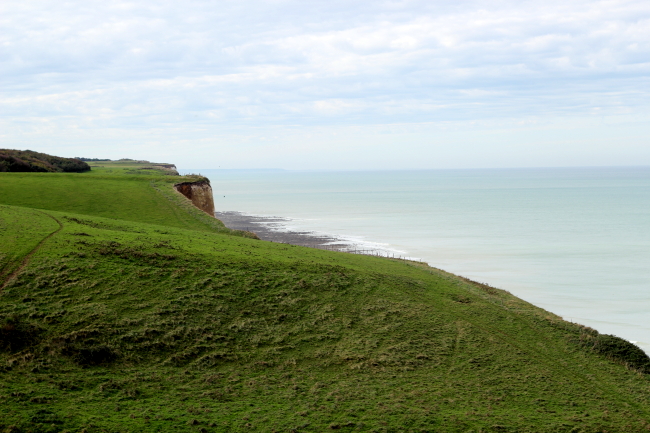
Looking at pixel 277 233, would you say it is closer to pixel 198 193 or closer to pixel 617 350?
pixel 198 193

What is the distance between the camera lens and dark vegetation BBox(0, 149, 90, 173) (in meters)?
65.7

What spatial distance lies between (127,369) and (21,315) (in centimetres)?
545

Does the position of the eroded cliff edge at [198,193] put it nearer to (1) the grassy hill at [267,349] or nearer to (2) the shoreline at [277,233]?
(2) the shoreline at [277,233]

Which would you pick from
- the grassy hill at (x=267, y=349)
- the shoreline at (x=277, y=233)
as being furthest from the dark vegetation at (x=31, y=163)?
the grassy hill at (x=267, y=349)

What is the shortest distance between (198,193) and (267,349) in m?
40.2

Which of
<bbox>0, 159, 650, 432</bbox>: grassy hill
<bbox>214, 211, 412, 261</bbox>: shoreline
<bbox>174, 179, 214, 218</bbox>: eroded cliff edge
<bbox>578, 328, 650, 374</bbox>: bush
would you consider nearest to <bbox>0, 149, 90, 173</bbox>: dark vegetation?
<bbox>174, 179, 214, 218</bbox>: eroded cliff edge

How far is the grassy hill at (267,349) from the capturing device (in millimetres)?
18281

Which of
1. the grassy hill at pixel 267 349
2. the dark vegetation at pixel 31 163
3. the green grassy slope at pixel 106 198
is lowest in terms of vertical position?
the grassy hill at pixel 267 349

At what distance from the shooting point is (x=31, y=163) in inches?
2803

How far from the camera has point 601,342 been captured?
26.1 metres

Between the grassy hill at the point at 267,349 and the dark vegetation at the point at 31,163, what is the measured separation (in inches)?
1482

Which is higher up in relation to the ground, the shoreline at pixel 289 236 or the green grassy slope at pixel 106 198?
the green grassy slope at pixel 106 198

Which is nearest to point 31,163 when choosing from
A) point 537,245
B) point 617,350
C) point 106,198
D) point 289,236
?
point 106,198

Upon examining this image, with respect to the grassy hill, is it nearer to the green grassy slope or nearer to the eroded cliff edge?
the green grassy slope
